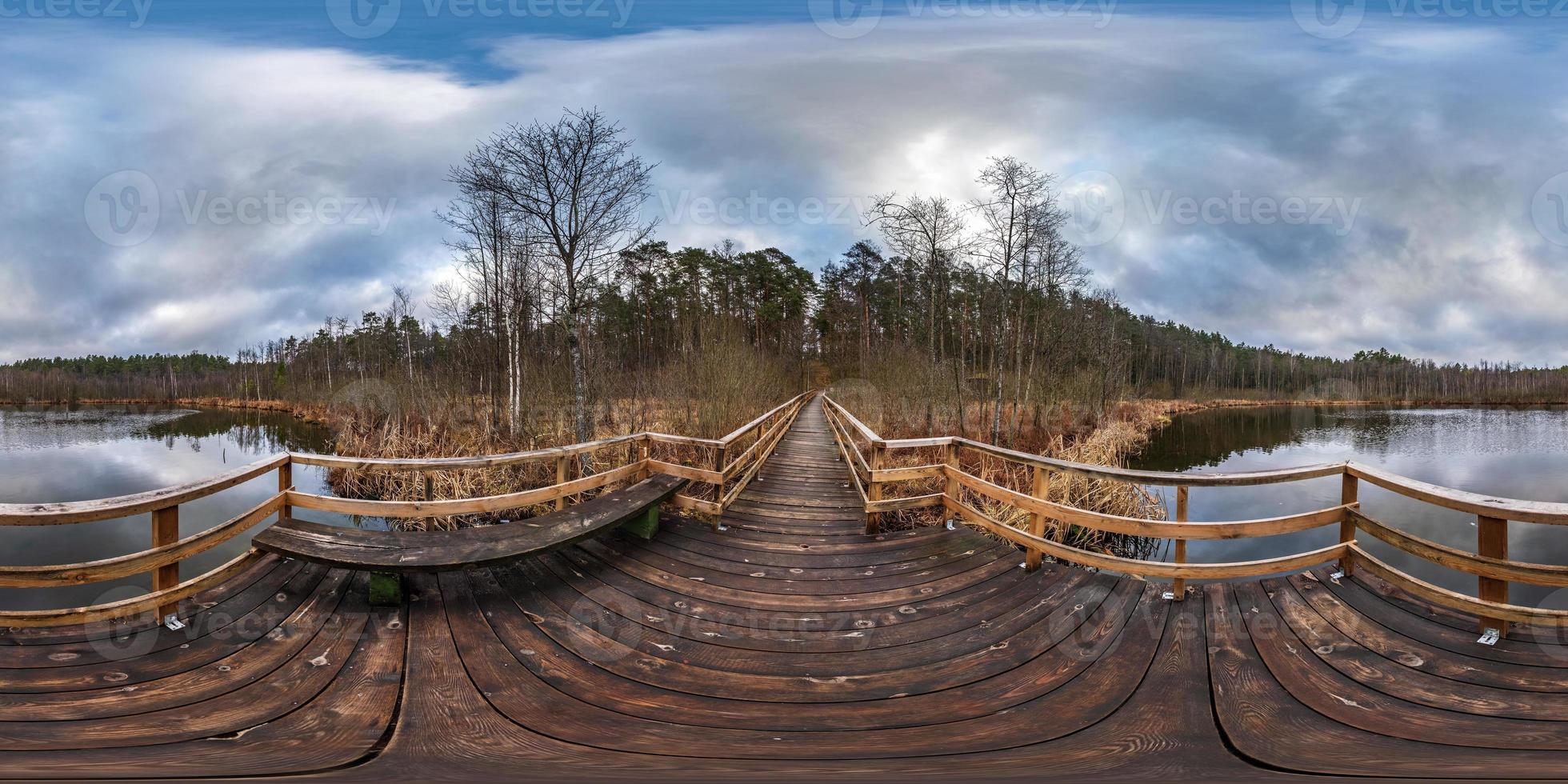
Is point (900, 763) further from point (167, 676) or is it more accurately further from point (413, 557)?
point (167, 676)

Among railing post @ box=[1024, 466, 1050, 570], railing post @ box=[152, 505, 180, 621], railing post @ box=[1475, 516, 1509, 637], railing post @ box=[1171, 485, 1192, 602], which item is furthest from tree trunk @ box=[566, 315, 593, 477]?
railing post @ box=[1475, 516, 1509, 637]

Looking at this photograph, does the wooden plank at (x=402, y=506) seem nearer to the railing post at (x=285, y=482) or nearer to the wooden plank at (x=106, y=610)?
the railing post at (x=285, y=482)

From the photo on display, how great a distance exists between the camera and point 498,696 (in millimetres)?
2676

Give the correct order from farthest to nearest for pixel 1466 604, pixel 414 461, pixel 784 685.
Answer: pixel 414 461
pixel 1466 604
pixel 784 685

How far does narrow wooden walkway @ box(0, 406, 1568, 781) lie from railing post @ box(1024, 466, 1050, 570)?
21 centimetres

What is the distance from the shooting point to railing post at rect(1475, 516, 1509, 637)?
9.61ft

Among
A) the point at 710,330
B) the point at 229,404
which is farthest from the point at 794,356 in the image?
→ the point at 229,404

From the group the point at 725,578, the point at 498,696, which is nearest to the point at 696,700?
the point at 498,696

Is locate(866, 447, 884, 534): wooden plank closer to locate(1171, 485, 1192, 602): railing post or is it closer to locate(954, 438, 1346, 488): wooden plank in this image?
locate(954, 438, 1346, 488): wooden plank

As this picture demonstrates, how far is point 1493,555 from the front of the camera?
300cm

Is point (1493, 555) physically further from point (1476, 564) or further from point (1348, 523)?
point (1348, 523)

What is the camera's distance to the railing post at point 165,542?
3.19m

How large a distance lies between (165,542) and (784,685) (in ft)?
12.3

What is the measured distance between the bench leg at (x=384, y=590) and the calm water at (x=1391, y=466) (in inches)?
421
